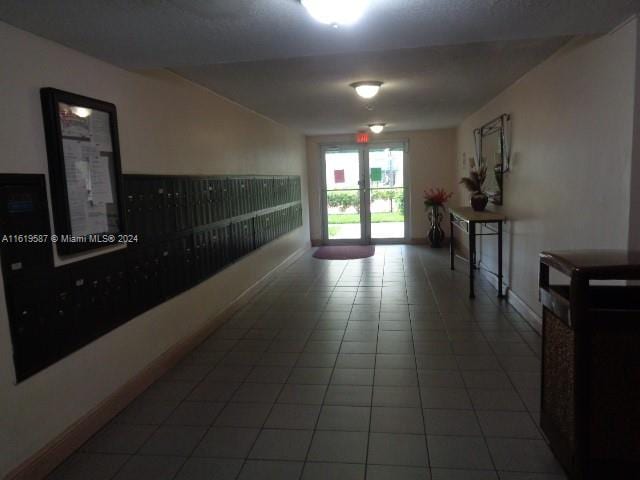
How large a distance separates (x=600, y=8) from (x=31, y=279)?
2.74 metres

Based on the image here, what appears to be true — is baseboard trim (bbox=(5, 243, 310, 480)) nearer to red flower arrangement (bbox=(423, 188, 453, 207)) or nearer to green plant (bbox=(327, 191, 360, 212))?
red flower arrangement (bbox=(423, 188, 453, 207))

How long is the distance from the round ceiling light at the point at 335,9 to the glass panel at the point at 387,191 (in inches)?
258

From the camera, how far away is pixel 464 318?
3.95 meters

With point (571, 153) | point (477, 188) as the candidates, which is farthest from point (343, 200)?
point (571, 153)

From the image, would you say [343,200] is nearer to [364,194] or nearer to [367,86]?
[364,194]

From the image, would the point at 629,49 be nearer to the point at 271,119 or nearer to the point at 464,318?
the point at 464,318

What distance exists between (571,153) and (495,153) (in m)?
2.05

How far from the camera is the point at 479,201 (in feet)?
16.3

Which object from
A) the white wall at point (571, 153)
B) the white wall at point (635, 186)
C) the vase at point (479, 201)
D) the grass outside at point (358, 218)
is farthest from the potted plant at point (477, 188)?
the grass outside at point (358, 218)

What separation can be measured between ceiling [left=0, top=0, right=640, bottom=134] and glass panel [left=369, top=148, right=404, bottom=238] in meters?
4.59

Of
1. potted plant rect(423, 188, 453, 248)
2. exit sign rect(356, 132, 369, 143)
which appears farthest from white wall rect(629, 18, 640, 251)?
exit sign rect(356, 132, 369, 143)

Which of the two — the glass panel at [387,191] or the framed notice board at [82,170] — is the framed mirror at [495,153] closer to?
the glass panel at [387,191]

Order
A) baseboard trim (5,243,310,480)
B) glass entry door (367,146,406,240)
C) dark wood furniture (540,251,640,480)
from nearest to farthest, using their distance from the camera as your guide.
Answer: dark wood furniture (540,251,640,480)
baseboard trim (5,243,310,480)
glass entry door (367,146,406,240)

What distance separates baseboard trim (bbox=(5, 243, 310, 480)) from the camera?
77.6 inches
